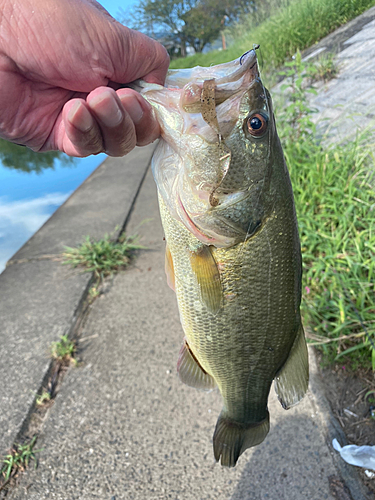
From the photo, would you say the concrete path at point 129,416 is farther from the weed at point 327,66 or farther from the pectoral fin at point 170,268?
the weed at point 327,66

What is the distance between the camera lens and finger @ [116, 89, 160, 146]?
40.5 inches

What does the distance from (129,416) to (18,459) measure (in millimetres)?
694

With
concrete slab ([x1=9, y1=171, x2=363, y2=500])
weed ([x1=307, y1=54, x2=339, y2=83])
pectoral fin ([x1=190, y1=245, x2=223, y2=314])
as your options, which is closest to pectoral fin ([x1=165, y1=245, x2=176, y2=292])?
pectoral fin ([x1=190, y1=245, x2=223, y2=314])

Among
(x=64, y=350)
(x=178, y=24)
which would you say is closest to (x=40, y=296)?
(x=64, y=350)

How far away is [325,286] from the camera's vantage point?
2.68 meters

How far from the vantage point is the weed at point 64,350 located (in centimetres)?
262

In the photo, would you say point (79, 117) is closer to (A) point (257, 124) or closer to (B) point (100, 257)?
(A) point (257, 124)

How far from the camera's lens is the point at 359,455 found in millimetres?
1795

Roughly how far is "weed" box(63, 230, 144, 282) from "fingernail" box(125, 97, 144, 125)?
8.90 ft

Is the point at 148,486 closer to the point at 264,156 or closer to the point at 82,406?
the point at 82,406

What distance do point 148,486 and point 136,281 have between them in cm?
199

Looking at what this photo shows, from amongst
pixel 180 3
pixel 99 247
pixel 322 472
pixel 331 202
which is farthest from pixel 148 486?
pixel 180 3

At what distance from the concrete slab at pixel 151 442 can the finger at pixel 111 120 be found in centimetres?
185

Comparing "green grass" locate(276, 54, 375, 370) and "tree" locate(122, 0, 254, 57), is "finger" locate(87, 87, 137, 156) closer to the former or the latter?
"green grass" locate(276, 54, 375, 370)
